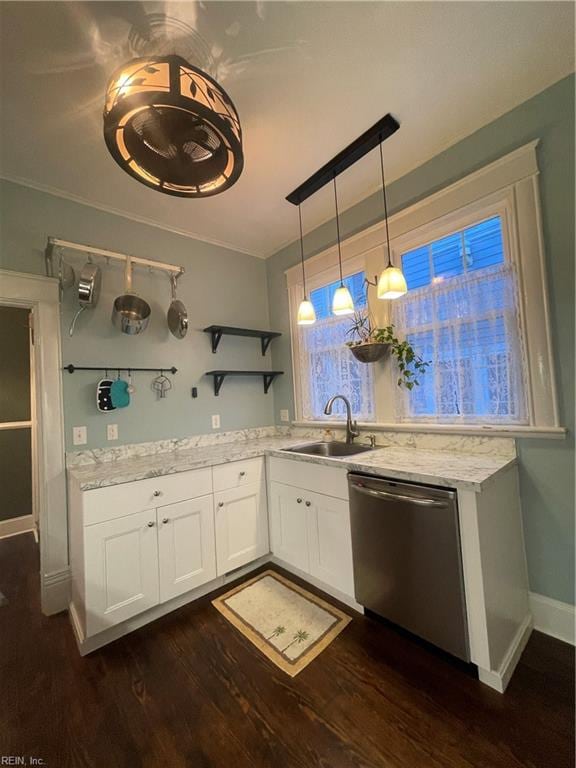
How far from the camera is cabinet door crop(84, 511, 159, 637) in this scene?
63.2 inches

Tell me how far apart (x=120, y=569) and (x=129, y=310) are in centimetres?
166

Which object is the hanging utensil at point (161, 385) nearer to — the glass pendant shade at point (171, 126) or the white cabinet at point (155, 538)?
the white cabinet at point (155, 538)

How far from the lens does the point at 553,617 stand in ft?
5.22

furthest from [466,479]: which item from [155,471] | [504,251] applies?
[155,471]

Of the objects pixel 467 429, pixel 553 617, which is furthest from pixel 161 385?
pixel 553 617

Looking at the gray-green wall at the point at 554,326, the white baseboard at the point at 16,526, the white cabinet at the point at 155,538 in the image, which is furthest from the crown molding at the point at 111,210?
the white baseboard at the point at 16,526

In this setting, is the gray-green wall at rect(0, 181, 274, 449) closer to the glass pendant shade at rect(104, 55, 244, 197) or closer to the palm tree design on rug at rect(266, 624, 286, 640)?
the glass pendant shade at rect(104, 55, 244, 197)

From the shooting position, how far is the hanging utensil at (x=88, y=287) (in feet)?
6.65

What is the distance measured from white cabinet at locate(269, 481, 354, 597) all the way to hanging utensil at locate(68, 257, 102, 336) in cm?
179

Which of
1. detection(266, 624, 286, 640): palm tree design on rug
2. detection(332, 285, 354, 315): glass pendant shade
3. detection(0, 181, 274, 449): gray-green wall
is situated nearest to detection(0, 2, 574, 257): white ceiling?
detection(0, 181, 274, 449): gray-green wall

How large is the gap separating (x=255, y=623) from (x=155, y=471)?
41.1 inches

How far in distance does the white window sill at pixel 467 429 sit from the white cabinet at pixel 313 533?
712 mm

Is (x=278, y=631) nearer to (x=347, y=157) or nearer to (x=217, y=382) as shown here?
(x=217, y=382)

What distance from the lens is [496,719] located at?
1.21 m
